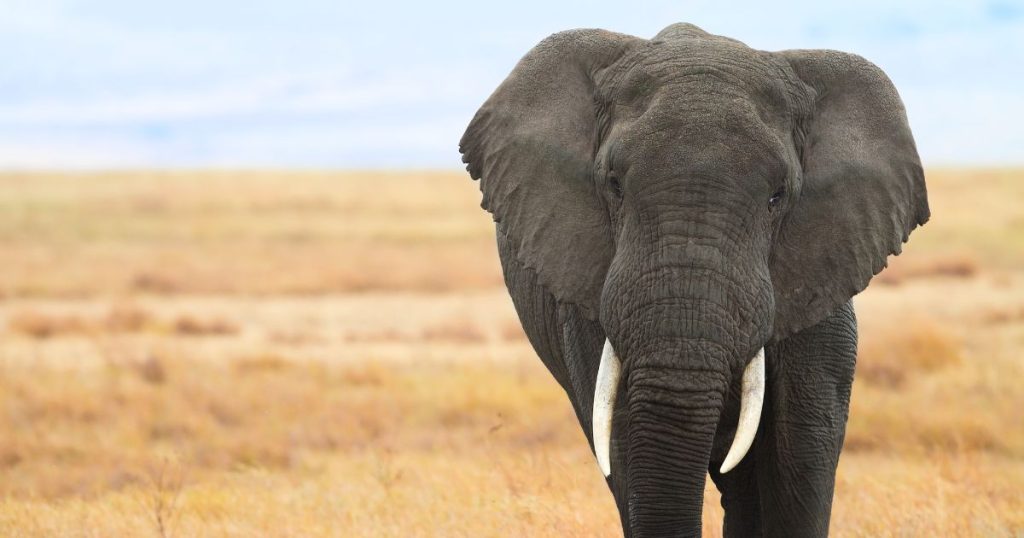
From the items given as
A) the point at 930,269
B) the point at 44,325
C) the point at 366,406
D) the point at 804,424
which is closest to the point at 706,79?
the point at 804,424

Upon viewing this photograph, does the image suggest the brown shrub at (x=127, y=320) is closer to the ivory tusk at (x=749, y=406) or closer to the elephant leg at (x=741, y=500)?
the elephant leg at (x=741, y=500)

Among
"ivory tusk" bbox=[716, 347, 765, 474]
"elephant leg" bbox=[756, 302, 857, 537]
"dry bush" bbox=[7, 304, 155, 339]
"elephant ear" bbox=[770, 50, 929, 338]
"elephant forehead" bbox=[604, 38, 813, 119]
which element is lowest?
"dry bush" bbox=[7, 304, 155, 339]

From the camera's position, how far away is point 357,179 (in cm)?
7562

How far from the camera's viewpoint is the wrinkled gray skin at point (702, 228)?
16.5 ft

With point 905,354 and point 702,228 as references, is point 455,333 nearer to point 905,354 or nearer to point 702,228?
point 905,354

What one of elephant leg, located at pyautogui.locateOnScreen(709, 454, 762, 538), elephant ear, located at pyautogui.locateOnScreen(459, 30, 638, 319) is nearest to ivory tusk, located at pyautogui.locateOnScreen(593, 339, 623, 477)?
elephant ear, located at pyautogui.locateOnScreen(459, 30, 638, 319)

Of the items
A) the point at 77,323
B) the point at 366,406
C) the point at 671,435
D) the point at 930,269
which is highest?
the point at 671,435

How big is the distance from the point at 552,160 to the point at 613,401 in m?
1.08

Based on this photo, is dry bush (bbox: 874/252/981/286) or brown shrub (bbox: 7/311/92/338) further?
dry bush (bbox: 874/252/981/286)

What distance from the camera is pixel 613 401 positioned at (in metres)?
5.20

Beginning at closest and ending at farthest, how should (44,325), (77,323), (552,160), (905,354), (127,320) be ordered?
(552,160), (905,354), (44,325), (77,323), (127,320)

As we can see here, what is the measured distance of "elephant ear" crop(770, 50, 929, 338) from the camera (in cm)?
547

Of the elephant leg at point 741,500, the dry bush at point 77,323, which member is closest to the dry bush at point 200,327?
the dry bush at point 77,323

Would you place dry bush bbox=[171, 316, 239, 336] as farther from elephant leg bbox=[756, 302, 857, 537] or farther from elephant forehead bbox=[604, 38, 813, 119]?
elephant forehead bbox=[604, 38, 813, 119]
